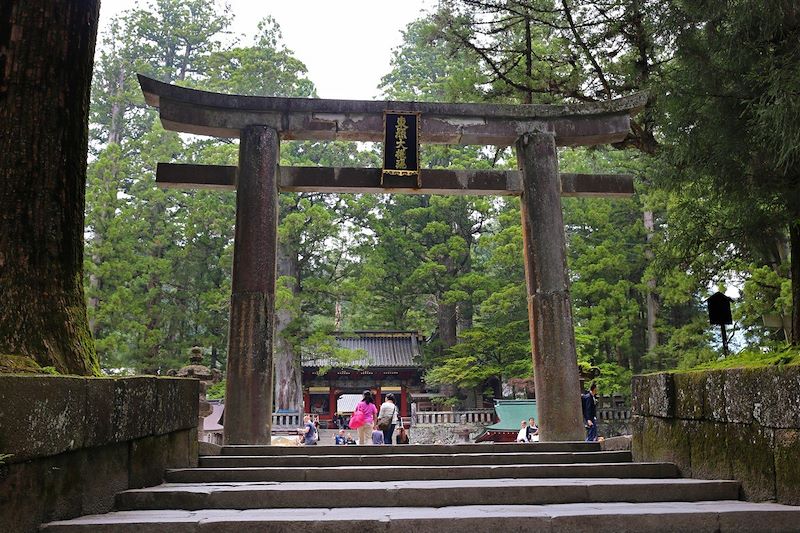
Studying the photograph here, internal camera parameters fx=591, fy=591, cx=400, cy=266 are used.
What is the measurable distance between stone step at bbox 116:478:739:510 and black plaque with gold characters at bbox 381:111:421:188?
18.2 feet

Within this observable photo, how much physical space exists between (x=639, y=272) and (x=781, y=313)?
13.9 m

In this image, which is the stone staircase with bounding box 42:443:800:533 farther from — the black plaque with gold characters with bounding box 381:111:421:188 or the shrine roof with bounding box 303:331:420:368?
the shrine roof with bounding box 303:331:420:368

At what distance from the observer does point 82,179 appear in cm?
420

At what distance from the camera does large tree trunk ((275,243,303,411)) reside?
74.4ft

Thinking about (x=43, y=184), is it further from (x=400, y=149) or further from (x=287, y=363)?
(x=287, y=363)

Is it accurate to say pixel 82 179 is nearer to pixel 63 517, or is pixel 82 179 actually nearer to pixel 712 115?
pixel 63 517

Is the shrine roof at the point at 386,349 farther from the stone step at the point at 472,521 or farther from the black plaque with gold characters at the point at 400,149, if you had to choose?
the stone step at the point at 472,521

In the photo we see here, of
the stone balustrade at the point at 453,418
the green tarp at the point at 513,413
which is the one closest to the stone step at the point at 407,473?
the green tarp at the point at 513,413

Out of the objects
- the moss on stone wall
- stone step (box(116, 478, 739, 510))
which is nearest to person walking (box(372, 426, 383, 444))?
stone step (box(116, 478, 739, 510))

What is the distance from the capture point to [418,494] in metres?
3.87

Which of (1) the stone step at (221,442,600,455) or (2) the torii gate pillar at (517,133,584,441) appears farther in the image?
(2) the torii gate pillar at (517,133,584,441)

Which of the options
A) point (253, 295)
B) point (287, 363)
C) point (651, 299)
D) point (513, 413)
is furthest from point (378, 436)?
point (651, 299)

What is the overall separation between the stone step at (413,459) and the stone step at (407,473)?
448 mm

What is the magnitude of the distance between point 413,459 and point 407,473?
542 mm
